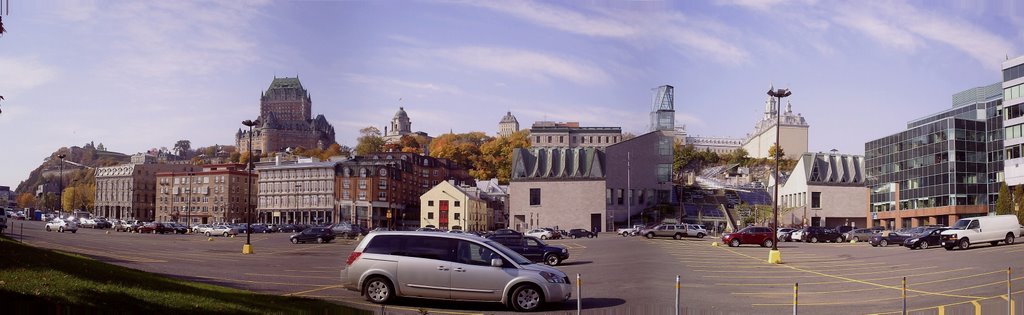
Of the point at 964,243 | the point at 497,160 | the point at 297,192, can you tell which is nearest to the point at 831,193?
the point at 497,160

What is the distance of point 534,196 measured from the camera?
108125mm

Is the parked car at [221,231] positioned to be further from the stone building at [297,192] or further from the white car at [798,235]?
the white car at [798,235]

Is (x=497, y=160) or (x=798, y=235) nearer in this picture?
(x=798, y=235)

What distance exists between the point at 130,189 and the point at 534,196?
59538 mm

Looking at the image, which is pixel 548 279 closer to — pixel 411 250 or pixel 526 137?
pixel 411 250

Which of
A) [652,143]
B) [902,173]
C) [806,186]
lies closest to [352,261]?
[652,143]

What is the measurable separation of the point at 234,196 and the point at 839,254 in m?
92.2

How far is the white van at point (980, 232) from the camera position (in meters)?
43.2

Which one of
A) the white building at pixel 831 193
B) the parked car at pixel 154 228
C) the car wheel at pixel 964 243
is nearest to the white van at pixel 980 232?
the car wheel at pixel 964 243

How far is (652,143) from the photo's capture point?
93.8 metres

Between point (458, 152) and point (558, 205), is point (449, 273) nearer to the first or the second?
point (558, 205)

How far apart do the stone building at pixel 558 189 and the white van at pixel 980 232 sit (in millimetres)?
61603

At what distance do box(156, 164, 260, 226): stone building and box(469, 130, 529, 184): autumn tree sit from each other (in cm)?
3543

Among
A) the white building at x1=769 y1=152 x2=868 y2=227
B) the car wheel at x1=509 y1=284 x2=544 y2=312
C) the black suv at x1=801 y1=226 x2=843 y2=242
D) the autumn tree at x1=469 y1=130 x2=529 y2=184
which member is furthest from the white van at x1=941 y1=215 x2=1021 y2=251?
the autumn tree at x1=469 y1=130 x2=529 y2=184
